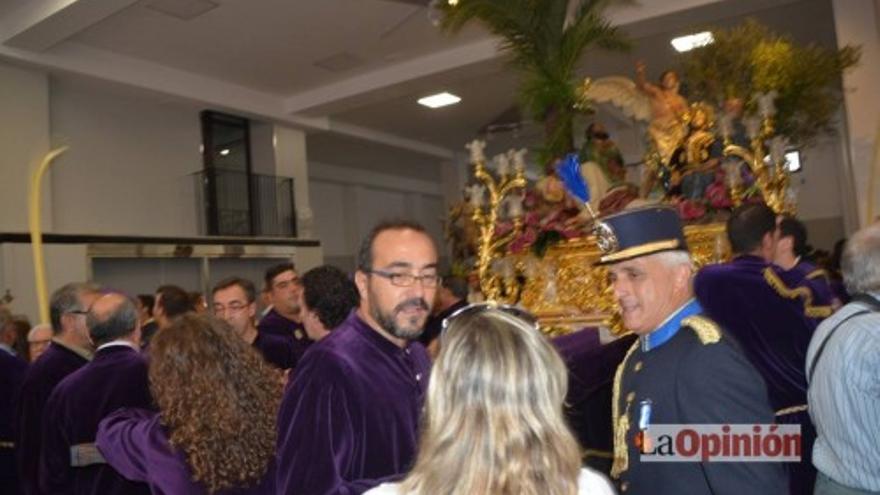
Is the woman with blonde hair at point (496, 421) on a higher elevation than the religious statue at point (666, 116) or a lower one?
lower

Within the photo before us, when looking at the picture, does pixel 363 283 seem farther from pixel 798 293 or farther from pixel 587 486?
pixel 798 293

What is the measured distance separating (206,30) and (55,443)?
696 centimetres

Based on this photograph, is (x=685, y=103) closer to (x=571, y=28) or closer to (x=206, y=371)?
(x=571, y=28)

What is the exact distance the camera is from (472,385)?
112 cm

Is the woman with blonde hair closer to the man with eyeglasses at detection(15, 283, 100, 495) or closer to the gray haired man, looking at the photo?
the gray haired man

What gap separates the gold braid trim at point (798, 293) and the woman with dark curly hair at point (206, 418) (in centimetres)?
180

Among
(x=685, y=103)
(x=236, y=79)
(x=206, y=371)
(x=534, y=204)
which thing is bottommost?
(x=206, y=371)

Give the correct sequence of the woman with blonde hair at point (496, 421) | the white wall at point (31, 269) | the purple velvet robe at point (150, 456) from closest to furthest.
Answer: the woman with blonde hair at point (496, 421), the purple velvet robe at point (150, 456), the white wall at point (31, 269)

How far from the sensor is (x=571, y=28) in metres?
3.59

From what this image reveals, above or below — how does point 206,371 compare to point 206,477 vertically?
above

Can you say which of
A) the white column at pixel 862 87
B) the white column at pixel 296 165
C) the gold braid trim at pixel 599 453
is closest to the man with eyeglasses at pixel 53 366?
the gold braid trim at pixel 599 453

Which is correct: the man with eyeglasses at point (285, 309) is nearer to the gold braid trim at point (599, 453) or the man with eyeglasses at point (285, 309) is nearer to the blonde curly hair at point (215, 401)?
the gold braid trim at point (599, 453)

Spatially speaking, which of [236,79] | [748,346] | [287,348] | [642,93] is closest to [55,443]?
[287,348]

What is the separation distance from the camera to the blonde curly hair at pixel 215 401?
2102mm
